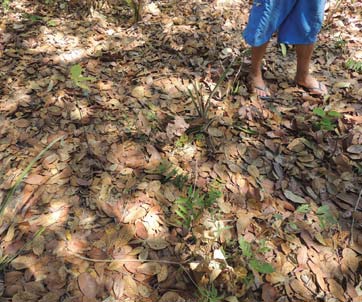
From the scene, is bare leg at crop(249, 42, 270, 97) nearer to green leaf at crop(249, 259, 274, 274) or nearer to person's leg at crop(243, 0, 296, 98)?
person's leg at crop(243, 0, 296, 98)

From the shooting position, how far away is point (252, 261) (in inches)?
64.1

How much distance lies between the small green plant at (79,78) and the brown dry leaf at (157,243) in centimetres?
126

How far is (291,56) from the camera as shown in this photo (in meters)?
2.91

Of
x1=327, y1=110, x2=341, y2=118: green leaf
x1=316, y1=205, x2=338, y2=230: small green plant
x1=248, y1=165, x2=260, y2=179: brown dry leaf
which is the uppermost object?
x1=327, y1=110, x2=341, y2=118: green leaf

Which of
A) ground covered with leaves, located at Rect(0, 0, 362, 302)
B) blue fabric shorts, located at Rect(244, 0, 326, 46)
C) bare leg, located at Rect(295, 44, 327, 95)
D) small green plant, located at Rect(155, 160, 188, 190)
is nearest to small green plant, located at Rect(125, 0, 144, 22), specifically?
ground covered with leaves, located at Rect(0, 0, 362, 302)

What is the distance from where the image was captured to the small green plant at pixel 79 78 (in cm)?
237

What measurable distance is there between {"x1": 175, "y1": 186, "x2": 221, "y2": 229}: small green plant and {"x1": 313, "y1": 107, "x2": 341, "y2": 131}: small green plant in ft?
2.74

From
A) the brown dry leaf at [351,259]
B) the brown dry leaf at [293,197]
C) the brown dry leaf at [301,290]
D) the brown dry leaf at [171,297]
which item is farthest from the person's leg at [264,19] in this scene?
the brown dry leaf at [171,297]

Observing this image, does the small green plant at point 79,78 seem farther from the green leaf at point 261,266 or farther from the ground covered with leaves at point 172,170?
the green leaf at point 261,266

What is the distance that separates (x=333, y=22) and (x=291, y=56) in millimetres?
687

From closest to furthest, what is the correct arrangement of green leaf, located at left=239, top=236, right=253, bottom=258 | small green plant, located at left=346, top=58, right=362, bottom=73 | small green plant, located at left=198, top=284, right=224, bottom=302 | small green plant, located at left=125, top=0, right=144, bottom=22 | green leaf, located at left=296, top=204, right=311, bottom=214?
small green plant, located at left=198, top=284, right=224, bottom=302 < green leaf, located at left=239, top=236, right=253, bottom=258 < green leaf, located at left=296, top=204, right=311, bottom=214 < small green plant, located at left=346, top=58, right=362, bottom=73 < small green plant, located at left=125, top=0, right=144, bottom=22

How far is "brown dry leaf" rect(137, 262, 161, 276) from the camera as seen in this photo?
1.66m

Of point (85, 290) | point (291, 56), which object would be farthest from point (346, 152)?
point (85, 290)

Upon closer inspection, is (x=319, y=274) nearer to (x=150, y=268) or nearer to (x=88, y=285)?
(x=150, y=268)
